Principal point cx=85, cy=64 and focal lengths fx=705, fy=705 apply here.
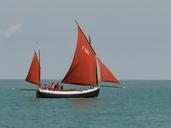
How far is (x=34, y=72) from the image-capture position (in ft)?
333

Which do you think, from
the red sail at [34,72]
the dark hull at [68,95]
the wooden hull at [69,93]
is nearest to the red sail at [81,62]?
the wooden hull at [69,93]

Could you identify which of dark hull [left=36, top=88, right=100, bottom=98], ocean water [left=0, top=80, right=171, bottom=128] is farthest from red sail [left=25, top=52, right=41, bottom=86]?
ocean water [left=0, top=80, right=171, bottom=128]

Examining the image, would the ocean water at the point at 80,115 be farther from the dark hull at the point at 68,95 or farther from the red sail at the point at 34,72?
the red sail at the point at 34,72

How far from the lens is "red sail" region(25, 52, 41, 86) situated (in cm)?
10144

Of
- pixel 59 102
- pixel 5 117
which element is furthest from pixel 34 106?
pixel 5 117

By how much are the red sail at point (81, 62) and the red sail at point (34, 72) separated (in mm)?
4115

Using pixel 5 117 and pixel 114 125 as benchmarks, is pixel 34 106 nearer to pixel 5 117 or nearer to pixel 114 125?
pixel 5 117

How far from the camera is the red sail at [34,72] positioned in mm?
101438

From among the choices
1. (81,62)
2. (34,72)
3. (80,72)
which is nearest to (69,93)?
(80,72)

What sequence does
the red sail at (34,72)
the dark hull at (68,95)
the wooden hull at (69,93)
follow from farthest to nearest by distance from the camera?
the dark hull at (68,95) → the wooden hull at (69,93) → the red sail at (34,72)

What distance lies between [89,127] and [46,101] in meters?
36.1

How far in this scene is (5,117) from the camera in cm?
7750

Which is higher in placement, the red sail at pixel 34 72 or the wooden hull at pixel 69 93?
the red sail at pixel 34 72

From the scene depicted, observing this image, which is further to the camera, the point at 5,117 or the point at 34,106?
the point at 34,106
